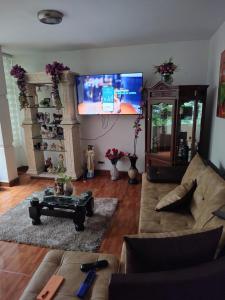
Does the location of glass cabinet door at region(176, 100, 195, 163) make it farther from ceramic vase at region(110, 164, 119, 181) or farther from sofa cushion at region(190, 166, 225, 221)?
ceramic vase at region(110, 164, 119, 181)

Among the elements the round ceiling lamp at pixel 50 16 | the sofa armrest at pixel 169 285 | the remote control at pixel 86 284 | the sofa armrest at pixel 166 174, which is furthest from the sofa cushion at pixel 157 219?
the round ceiling lamp at pixel 50 16

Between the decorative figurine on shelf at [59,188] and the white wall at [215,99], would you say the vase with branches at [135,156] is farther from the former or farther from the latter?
the decorative figurine on shelf at [59,188]

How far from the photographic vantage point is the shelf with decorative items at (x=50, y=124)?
3.64m

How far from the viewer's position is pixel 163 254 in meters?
0.95

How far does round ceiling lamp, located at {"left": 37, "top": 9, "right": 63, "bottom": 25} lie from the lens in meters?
2.14

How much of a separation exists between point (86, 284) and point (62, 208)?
131cm

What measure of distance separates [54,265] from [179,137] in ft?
7.45

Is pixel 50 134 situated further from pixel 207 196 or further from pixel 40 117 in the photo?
pixel 207 196

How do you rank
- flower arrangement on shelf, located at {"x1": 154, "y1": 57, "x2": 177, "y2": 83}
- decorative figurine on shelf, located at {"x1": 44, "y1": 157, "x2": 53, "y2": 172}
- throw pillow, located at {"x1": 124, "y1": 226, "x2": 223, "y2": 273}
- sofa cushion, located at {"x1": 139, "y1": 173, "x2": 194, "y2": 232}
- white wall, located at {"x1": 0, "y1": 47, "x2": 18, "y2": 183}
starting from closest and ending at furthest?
throw pillow, located at {"x1": 124, "y1": 226, "x2": 223, "y2": 273} → sofa cushion, located at {"x1": 139, "y1": 173, "x2": 194, "y2": 232} → flower arrangement on shelf, located at {"x1": 154, "y1": 57, "x2": 177, "y2": 83} → white wall, located at {"x1": 0, "y1": 47, "x2": 18, "y2": 183} → decorative figurine on shelf, located at {"x1": 44, "y1": 157, "x2": 53, "y2": 172}

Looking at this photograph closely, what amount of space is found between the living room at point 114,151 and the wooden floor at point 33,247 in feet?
0.05

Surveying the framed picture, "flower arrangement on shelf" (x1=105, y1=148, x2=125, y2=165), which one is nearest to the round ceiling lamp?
the framed picture

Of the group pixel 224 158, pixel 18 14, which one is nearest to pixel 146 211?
pixel 224 158

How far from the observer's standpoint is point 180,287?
814mm

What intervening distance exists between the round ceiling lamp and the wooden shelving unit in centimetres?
124
